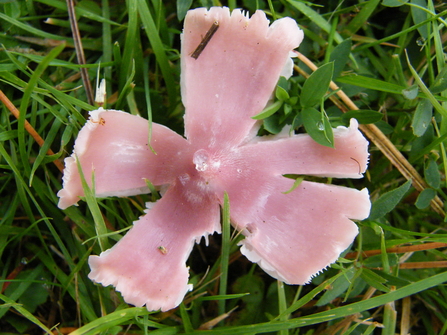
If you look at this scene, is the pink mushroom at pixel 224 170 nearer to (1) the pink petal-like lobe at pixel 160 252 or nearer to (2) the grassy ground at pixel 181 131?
(1) the pink petal-like lobe at pixel 160 252

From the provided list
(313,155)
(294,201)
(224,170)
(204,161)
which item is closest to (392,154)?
(313,155)

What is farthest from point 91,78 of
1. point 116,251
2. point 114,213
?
point 116,251

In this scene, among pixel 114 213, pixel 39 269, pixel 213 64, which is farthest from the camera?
pixel 39 269

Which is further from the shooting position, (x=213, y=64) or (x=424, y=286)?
(x=424, y=286)

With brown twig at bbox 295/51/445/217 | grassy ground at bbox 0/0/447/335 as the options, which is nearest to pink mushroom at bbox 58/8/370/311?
grassy ground at bbox 0/0/447/335

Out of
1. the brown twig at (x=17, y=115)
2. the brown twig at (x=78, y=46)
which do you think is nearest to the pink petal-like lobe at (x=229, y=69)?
the brown twig at (x=78, y=46)

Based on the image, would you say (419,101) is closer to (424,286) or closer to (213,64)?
(424,286)
